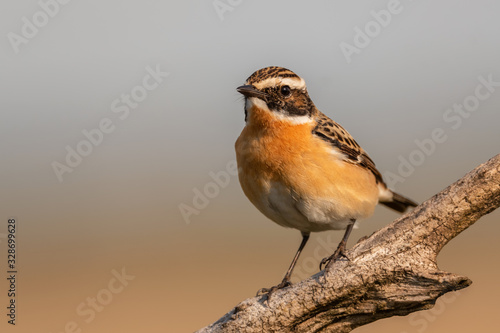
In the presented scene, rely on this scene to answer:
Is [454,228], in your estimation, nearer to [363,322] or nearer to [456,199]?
[456,199]

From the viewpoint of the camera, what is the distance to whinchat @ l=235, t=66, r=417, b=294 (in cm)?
793

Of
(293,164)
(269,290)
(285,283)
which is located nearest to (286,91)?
(293,164)

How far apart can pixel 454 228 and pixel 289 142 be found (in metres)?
2.47

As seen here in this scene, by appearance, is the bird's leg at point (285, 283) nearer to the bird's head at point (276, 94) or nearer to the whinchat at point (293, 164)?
the whinchat at point (293, 164)

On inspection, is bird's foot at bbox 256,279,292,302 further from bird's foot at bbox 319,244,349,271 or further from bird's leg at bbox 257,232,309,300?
bird's foot at bbox 319,244,349,271

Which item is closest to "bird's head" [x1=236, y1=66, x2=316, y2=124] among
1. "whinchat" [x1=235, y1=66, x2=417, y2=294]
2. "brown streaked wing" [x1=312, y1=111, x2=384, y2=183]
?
"whinchat" [x1=235, y1=66, x2=417, y2=294]

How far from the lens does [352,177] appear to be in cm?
840

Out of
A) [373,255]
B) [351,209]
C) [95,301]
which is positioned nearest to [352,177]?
[351,209]

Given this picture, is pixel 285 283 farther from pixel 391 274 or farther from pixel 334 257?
pixel 391 274

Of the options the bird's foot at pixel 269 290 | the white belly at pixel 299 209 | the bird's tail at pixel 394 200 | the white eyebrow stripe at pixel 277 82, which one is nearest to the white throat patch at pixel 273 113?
the white eyebrow stripe at pixel 277 82

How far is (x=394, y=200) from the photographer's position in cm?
1018

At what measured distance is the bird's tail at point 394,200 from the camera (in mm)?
9773

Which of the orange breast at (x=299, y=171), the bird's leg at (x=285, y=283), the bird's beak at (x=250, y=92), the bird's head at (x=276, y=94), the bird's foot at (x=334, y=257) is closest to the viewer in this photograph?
the bird's foot at (x=334, y=257)

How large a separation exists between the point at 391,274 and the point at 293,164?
2095mm
